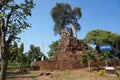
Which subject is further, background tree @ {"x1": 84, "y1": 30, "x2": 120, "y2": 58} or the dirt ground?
background tree @ {"x1": 84, "y1": 30, "x2": 120, "y2": 58}

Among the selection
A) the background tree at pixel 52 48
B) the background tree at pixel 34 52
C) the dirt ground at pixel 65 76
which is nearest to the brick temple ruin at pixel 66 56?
the dirt ground at pixel 65 76

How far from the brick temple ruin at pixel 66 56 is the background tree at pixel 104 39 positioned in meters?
16.4

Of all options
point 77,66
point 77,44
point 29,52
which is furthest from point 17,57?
point 29,52

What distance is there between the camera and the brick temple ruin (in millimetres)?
37188

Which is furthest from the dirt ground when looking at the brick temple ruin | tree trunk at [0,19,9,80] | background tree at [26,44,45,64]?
background tree at [26,44,45,64]

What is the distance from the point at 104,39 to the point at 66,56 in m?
19.3

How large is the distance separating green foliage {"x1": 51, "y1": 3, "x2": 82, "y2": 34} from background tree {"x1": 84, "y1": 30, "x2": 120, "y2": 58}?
592cm

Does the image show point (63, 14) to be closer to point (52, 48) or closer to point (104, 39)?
point (104, 39)

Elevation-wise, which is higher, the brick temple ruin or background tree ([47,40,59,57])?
background tree ([47,40,59,57])

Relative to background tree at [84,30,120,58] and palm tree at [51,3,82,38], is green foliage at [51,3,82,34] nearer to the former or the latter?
palm tree at [51,3,82,38]

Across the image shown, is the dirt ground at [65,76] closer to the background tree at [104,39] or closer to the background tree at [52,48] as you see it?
the background tree at [104,39]

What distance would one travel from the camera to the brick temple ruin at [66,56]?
37188mm

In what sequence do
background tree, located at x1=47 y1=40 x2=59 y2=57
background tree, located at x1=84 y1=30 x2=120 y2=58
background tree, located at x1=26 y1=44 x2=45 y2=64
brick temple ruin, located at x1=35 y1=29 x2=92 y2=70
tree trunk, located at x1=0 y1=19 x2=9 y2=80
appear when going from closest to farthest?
tree trunk, located at x1=0 y1=19 x2=9 y2=80, brick temple ruin, located at x1=35 y1=29 x2=92 y2=70, background tree, located at x1=84 y1=30 x2=120 y2=58, background tree, located at x1=26 y1=44 x2=45 y2=64, background tree, located at x1=47 y1=40 x2=59 y2=57

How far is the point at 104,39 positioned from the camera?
57938mm
